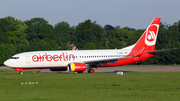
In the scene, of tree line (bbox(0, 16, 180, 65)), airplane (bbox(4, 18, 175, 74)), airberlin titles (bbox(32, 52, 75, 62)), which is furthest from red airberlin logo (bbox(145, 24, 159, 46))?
tree line (bbox(0, 16, 180, 65))

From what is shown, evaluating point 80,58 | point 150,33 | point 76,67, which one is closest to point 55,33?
point 150,33

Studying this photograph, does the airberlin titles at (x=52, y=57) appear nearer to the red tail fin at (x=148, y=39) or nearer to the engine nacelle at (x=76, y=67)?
the engine nacelle at (x=76, y=67)

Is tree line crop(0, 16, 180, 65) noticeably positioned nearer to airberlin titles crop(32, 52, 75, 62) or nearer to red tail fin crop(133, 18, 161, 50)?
red tail fin crop(133, 18, 161, 50)

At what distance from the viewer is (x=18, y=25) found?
13512 cm

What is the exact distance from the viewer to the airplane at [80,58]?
39.2 meters

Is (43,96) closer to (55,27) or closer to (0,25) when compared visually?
(0,25)

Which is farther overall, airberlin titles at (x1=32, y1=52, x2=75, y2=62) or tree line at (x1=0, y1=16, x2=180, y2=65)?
tree line at (x1=0, y1=16, x2=180, y2=65)

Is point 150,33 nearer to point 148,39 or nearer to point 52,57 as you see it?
point 148,39

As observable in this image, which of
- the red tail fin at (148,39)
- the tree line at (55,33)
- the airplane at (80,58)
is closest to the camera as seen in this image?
the airplane at (80,58)

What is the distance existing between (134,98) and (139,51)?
89.8ft

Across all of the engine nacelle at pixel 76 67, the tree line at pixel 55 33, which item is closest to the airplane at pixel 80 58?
the engine nacelle at pixel 76 67

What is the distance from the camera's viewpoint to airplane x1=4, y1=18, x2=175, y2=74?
39156 millimetres

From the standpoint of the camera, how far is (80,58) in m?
41.4

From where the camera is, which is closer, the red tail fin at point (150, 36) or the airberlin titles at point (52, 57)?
the airberlin titles at point (52, 57)
